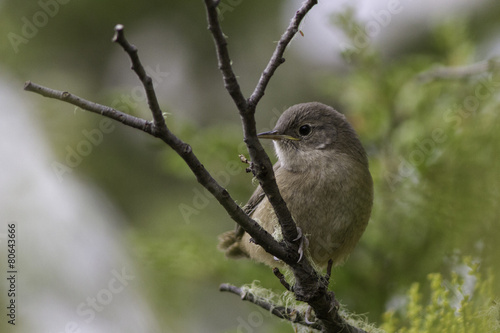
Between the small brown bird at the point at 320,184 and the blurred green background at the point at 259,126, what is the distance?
0.93 feet

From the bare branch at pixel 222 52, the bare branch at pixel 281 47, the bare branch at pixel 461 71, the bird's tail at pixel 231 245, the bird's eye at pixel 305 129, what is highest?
the bare branch at pixel 461 71

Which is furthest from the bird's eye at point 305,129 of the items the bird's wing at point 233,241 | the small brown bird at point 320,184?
the bird's wing at point 233,241

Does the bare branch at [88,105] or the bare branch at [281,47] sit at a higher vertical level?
the bare branch at [281,47]

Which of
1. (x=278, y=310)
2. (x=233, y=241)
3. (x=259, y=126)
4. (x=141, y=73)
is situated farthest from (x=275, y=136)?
(x=259, y=126)

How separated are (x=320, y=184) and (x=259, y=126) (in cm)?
318

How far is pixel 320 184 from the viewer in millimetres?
3768

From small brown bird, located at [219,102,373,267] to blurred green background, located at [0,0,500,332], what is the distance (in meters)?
0.28

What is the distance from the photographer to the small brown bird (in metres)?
3.68

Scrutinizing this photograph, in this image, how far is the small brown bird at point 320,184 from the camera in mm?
3680

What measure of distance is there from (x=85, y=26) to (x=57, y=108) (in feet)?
4.01

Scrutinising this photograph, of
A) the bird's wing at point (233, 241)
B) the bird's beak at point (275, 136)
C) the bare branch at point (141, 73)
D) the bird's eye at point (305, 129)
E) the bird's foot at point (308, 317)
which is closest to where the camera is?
the bare branch at point (141, 73)

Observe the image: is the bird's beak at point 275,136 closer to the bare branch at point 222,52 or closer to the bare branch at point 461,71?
the bare branch at point 461,71

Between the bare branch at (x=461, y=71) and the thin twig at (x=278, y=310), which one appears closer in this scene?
the thin twig at (x=278, y=310)

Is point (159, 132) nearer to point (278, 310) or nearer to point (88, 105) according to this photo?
point (88, 105)
